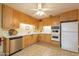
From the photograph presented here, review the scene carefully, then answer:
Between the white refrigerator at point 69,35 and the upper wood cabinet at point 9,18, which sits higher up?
the upper wood cabinet at point 9,18

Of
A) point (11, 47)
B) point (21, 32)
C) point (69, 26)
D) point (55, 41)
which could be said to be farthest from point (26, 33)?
point (69, 26)

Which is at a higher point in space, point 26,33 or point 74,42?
point 26,33

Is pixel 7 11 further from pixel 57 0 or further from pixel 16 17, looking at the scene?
pixel 57 0

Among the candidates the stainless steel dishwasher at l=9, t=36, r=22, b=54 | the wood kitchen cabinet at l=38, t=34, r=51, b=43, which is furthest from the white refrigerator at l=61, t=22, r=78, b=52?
the stainless steel dishwasher at l=9, t=36, r=22, b=54

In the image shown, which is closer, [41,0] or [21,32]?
[41,0]

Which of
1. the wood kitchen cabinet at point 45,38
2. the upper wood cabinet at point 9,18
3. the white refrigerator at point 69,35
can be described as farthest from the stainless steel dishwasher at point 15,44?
the white refrigerator at point 69,35

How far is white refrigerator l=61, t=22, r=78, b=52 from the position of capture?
6.99ft

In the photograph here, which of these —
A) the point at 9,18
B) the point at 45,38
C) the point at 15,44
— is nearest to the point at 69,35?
the point at 45,38

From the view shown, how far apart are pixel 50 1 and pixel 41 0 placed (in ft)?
0.39

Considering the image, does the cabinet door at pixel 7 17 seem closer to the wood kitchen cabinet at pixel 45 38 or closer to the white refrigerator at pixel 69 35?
the wood kitchen cabinet at pixel 45 38

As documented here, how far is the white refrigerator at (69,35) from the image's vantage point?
2.13 metres

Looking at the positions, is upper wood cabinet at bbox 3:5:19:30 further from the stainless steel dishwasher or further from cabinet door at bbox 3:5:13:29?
the stainless steel dishwasher

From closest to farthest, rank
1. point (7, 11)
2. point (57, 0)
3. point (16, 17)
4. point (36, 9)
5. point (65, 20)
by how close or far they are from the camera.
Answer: point (57, 0), point (36, 9), point (7, 11), point (16, 17), point (65, 20)

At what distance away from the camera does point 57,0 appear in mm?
1178
